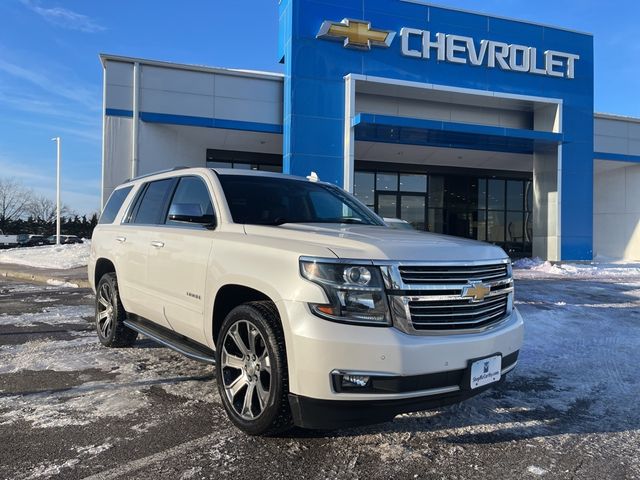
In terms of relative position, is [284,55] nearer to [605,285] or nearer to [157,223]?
[605,285]

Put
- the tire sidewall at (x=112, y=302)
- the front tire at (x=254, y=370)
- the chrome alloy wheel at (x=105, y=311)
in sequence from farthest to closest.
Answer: the chrome alloy wheel at (x=105, y=311) → the tire sidewall at (x=112, y=302) → the front tire at (x=254, y=370)

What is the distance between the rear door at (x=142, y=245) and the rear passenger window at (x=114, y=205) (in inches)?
21.8

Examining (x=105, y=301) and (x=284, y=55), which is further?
(x=284, y=55)

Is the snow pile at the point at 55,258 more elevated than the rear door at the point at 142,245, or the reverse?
the rear door at the point at 142,245

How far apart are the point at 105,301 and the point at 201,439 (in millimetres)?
3040

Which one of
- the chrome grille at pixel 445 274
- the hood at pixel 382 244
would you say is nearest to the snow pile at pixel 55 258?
the hood at pixel 382 244

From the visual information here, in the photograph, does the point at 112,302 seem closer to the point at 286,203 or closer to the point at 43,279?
the point at 286,203

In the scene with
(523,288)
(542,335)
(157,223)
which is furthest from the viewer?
(523,288)

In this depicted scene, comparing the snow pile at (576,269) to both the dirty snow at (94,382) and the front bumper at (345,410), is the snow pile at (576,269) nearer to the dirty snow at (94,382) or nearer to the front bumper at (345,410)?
the dirty snow at (94,382)

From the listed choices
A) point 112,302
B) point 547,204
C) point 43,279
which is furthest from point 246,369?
point 547,204

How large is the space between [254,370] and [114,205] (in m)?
3.86

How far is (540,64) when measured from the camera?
19672mm

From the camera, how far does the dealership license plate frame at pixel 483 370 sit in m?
3.15

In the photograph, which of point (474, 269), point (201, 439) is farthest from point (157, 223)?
point (474, 269)
